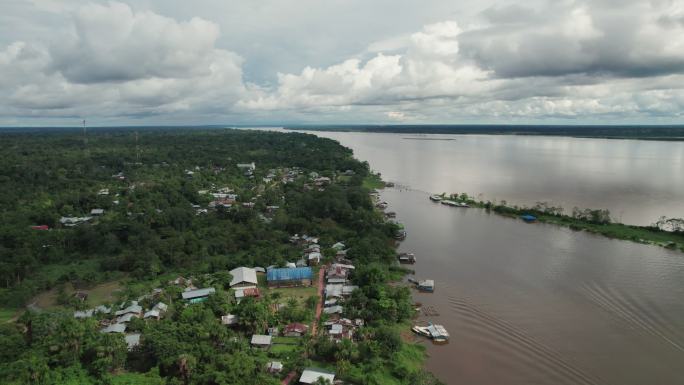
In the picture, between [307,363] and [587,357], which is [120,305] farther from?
[587,357]

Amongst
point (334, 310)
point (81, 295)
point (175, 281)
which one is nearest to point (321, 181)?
point (175, 281)

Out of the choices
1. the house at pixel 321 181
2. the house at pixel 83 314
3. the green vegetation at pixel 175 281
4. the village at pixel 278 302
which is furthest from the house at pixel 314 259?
the house at pixel 321 181

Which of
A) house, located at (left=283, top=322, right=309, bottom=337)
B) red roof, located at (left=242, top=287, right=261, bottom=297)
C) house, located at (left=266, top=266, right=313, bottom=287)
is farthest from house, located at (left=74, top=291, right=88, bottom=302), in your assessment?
house, located at (left=283, top=322, right=309, bottom=337)

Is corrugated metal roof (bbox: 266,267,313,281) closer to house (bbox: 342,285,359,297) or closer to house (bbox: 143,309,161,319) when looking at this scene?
house (bbox: 342,285,359,297)

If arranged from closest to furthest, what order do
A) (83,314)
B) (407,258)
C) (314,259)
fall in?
(83,314)
(314,259)
(407,258)

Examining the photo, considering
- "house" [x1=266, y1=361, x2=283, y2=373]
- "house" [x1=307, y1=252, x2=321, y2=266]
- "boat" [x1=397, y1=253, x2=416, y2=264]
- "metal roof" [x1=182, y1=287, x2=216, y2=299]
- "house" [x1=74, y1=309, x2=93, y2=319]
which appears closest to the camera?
"house" [x1=266, y1=361, x2=283, y2=373]

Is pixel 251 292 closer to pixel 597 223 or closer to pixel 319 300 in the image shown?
pixel 319 300

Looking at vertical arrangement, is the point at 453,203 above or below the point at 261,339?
above
